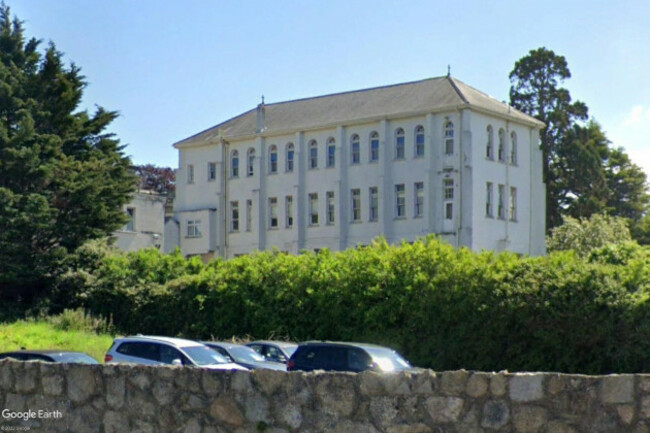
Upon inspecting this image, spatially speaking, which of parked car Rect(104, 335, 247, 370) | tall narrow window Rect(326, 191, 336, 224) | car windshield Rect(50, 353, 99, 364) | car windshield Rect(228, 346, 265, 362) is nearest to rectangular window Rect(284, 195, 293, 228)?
tall narrow window Rect(326, 191, 336, 224)

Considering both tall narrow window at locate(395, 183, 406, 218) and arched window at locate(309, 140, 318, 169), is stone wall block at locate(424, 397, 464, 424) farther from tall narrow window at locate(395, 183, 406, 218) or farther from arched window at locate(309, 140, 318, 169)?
arched window at locate(309, 140, 318, 169)

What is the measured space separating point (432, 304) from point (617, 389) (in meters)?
24.0

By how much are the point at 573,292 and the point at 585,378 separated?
2139cm

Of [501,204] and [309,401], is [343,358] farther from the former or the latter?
[501,204]

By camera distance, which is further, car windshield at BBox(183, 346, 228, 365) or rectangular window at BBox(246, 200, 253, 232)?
rectangular window at BBox(246, 200, 253, 232)

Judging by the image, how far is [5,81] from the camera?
5000 cm

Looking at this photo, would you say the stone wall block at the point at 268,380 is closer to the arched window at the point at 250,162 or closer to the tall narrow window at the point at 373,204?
the tall narrow window at the point at 373,204

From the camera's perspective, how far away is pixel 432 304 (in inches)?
1272

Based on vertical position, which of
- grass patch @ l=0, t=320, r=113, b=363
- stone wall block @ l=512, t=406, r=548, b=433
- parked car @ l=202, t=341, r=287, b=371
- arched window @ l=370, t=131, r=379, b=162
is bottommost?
grass patch @ l=0, t=320, r=113, b=363

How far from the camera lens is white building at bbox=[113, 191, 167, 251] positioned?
75.9 metres

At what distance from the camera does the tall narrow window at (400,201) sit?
69.8 m

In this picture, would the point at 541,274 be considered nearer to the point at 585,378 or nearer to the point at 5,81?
the point at 585,378

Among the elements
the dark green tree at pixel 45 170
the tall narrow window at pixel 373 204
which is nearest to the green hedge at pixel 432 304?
the dark green tree at pixel 45 170

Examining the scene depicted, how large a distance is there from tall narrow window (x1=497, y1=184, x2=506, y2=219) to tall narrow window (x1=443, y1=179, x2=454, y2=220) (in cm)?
381
